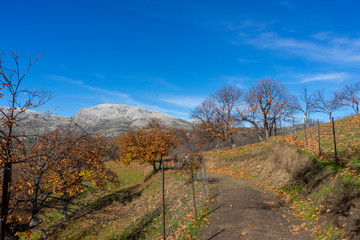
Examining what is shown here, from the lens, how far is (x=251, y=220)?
8.52m

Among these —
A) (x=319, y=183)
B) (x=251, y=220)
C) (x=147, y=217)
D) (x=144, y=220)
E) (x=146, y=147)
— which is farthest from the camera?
(x=146, y=147)

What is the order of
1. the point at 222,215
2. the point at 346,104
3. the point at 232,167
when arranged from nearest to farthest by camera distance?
1. the point at 222,215
2. the point at 232,167
3. the point at 346,104

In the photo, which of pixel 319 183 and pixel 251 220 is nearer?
pixel 251 220

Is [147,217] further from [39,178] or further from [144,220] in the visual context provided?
[39,178]

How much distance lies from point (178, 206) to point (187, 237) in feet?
14.6

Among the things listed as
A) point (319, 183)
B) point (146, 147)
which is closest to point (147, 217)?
point (319, 183)

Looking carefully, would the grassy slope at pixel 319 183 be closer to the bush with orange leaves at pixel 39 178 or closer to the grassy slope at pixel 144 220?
the grassy slope at pixel 144 220

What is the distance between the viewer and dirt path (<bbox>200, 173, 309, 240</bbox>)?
24.0ft

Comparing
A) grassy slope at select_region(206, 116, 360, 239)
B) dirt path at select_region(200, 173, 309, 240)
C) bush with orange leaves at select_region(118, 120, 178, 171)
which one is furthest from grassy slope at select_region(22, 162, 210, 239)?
grassy slope at select_region(206, 116, 360, 239)

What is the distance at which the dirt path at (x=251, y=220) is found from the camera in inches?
288

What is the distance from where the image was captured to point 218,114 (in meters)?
34.2

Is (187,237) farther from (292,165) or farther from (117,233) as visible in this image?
(292,165)

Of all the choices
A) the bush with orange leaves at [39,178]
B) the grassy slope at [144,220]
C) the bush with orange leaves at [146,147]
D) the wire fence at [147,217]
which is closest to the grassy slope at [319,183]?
the grassy slope at [144,220]

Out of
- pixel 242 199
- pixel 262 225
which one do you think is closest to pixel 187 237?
pixel 262 225
